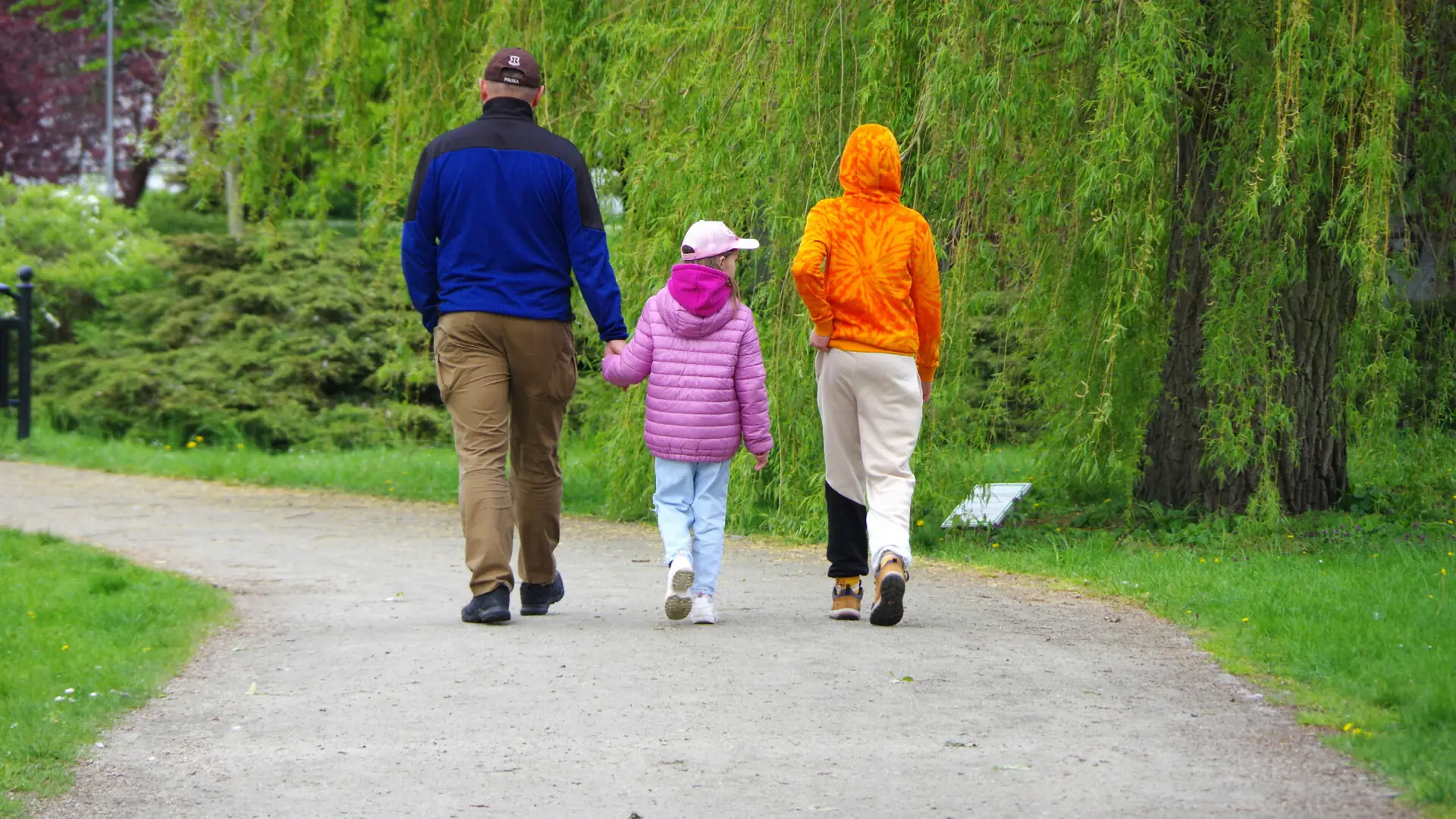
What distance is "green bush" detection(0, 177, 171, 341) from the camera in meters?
17.3

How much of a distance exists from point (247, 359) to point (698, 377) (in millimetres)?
10231

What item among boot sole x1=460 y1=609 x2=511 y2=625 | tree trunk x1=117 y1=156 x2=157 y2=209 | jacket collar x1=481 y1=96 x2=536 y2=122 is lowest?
boot sole x1=460 y1=609 x2=511 y2=625

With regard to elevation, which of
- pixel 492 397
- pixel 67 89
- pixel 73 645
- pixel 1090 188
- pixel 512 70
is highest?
pixel 67 89

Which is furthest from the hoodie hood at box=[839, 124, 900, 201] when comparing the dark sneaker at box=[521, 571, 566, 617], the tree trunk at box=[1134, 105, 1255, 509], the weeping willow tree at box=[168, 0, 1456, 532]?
the tree trunk at box=[1134, 105, 1255, 509]

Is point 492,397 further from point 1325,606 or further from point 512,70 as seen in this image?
point 1325,606

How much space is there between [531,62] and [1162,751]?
334 cm

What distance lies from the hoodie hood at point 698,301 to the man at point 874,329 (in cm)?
28

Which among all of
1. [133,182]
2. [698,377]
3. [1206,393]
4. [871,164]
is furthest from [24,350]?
[133,182]

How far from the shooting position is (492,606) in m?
6.27

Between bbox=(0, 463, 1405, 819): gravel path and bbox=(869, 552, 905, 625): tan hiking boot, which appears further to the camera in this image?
bbox=(869, 552, 905, 625): tan hiking boot

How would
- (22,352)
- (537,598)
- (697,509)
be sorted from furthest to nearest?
(22,352), (537,598), (697,509)

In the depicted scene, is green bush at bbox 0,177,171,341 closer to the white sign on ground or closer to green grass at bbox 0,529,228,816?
green grass at bbox 0,529,228,816

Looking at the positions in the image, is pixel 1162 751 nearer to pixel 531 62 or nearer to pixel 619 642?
pixel 619 642

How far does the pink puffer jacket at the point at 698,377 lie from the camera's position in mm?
6297
